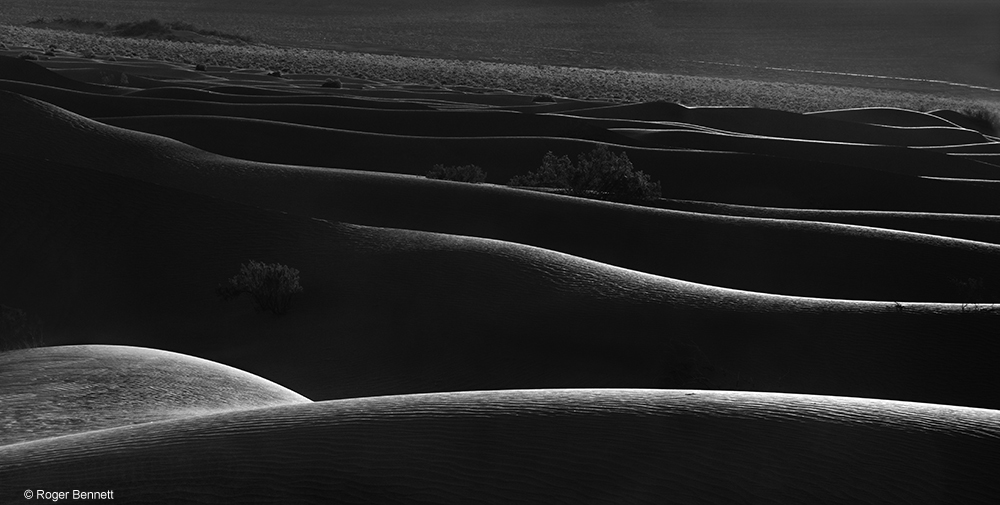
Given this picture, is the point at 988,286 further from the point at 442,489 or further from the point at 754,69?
the point at 754,69

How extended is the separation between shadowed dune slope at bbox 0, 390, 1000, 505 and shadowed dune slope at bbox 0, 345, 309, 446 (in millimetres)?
946

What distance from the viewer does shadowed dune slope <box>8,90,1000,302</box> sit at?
16531 millimetres


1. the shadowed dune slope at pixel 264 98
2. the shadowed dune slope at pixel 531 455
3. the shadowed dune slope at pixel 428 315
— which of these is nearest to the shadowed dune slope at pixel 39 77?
the shadowed dune slope at pixel 264 98

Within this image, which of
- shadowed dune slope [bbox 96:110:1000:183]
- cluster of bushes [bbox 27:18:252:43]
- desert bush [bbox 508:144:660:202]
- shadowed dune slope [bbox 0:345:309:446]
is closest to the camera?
shadowed dune slope [bbox 0:345:309:446]

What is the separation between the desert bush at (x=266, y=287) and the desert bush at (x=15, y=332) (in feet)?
8.11

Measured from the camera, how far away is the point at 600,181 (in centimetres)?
2277

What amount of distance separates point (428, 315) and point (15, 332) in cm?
471

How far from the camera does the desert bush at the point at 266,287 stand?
12523mm

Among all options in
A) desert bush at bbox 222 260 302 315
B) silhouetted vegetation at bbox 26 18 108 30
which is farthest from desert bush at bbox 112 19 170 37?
desert bush at bbox 222 260 302 315

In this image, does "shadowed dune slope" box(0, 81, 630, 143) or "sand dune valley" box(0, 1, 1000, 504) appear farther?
"shadowed dune slope" box(0, 81, 630, 143)

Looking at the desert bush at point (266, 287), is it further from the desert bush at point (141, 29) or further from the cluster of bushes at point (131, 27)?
the desert bush at point (141, 29)

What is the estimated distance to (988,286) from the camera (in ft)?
53.3

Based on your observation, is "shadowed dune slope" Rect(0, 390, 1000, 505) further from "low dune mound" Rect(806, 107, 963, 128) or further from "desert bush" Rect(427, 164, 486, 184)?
"low dune mound" Rect(806, 107, 963, 128)

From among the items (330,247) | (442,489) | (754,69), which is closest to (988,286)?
(330,247)
